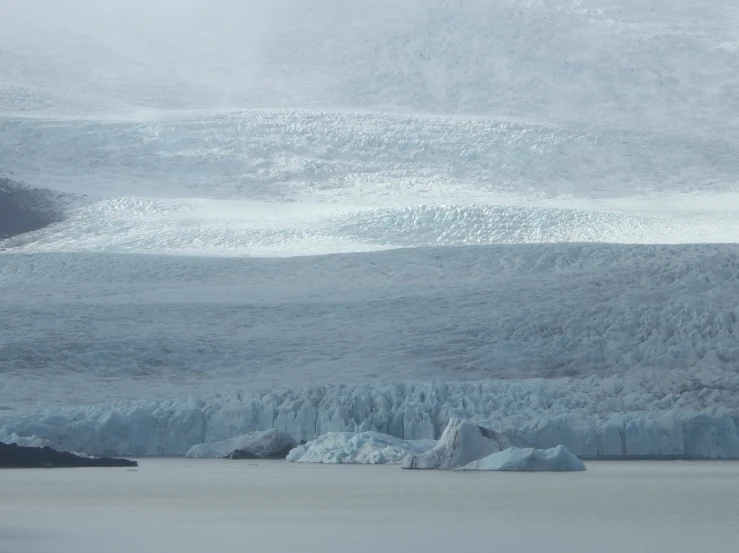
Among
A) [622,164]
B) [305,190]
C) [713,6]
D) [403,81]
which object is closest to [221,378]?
[305,190]

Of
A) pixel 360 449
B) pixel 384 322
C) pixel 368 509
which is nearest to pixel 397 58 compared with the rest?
pixel 384 322

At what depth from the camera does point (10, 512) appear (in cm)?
716

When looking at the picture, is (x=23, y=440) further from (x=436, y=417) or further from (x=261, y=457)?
(x=436, y=417)

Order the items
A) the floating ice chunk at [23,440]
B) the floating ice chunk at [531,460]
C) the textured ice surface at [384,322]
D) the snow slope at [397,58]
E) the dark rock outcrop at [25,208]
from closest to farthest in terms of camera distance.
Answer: the floating ice chunk at [531,460] < the floating ice chunk at [23,440] < the textured ice surface at [384,322] < the dark rock outcrop at [25,208] < the snow slope at [397,58]

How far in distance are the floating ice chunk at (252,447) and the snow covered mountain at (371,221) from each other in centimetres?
23

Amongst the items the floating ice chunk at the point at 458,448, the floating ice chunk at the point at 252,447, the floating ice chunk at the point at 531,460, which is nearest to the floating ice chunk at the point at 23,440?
the floating ice chunk at the point at 252,447

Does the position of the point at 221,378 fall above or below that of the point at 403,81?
below

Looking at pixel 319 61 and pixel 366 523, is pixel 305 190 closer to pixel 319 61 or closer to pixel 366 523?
pixel 319 61

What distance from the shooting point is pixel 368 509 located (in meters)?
7.37

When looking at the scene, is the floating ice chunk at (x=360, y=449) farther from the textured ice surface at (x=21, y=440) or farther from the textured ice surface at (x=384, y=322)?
the textured ice surface at (x=384, y=322)

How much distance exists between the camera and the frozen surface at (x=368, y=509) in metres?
6.01

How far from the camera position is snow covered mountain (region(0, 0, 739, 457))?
11922 millimetres

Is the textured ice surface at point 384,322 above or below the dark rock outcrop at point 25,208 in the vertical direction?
below

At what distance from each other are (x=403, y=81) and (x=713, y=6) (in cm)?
873
